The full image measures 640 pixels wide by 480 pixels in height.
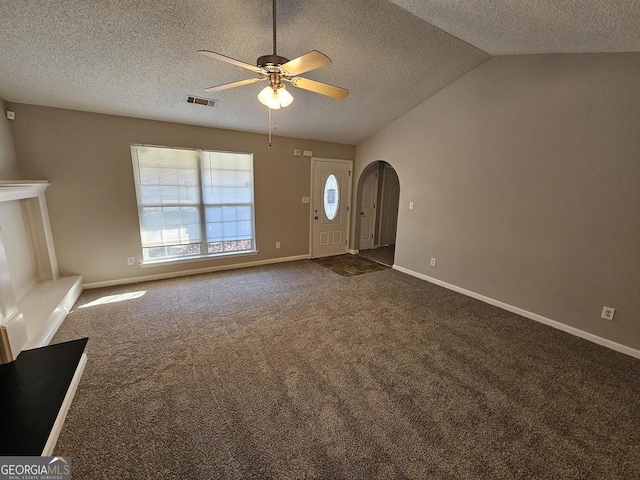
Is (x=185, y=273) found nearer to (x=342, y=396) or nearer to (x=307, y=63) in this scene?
(x=342, y=396)

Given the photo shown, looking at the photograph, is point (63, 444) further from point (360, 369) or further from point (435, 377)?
point (435, 377)

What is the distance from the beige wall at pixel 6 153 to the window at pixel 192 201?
3.78 ft

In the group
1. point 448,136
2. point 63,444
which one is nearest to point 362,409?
point 63,444

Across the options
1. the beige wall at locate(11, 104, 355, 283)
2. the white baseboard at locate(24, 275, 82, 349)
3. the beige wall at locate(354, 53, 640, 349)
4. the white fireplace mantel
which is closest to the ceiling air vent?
the beige wall at locate(11, 104, 355, 283)

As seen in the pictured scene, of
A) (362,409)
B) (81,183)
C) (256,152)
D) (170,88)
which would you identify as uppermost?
(170,88)

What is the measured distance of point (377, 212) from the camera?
634 cm

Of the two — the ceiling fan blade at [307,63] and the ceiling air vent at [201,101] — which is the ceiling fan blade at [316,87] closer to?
the ceiling fan blade at [307,63]

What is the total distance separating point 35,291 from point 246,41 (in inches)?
145

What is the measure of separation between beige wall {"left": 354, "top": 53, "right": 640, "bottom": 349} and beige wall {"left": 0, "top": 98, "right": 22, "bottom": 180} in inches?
205

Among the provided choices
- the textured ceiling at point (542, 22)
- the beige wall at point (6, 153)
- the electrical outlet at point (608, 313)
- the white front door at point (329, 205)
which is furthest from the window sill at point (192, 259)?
the electrical outlet at point (608, 313)

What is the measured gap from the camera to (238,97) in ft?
11.2

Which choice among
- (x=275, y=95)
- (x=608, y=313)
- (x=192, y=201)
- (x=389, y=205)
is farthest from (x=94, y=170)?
(x=608, y=313)

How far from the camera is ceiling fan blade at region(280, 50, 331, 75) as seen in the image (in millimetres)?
1632

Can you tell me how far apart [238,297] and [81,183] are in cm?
256
